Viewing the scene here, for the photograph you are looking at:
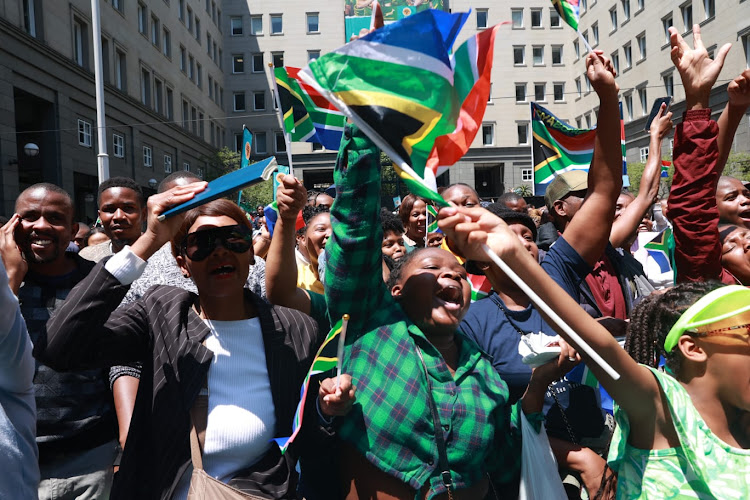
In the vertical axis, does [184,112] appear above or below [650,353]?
above

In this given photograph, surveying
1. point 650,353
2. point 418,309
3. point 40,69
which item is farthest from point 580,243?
point 40,69

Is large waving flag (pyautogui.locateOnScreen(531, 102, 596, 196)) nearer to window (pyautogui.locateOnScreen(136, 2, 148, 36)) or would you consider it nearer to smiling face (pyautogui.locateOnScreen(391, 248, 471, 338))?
smiling face (pyautogui.locateOnScreen(391, 248, 471, 338))

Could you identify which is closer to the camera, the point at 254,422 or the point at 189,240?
the point at 254,422

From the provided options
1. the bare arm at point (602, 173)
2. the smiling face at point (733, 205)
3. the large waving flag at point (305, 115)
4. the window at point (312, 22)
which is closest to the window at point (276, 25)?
the window at point (312, 22)

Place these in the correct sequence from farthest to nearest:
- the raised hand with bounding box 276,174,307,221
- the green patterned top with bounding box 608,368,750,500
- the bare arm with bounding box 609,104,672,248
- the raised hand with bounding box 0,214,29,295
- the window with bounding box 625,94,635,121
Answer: the window with bounding box 625,94,635,121 < the bare arm with bounding box 609,104,672,248 < the raised hand with bounding box 0,214,29,295 < the raised hand with bounding box 276,174,307,221 < the green patterned top with bounding box 608,368,750,500

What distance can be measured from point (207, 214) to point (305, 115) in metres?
2.25

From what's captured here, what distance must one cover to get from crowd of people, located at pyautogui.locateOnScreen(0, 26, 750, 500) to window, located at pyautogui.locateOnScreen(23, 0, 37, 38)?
19764 mm

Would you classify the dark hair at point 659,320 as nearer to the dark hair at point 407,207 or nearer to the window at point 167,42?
the dark hair at point 407,207

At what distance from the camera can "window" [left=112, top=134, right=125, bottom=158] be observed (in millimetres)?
25533

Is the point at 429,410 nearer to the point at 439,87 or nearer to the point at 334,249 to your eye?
the point at 334,249

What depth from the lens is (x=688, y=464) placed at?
1947mm

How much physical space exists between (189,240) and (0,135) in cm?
1758

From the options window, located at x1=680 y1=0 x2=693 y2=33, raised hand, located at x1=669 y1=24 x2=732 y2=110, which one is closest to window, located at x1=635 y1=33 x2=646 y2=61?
window, located at x1=680 y1=0 x2=693 y2=33

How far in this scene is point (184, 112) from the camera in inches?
1407
